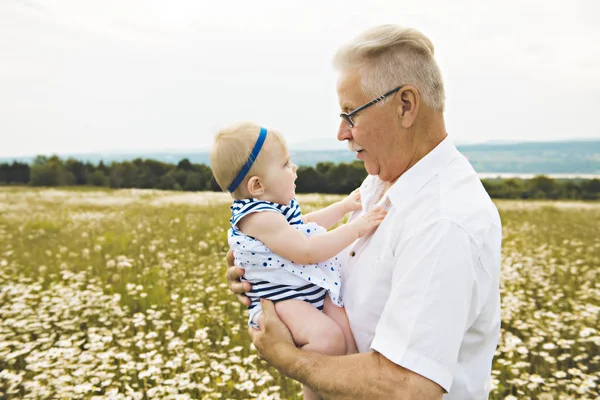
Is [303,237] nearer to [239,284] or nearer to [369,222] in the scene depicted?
[369,222]

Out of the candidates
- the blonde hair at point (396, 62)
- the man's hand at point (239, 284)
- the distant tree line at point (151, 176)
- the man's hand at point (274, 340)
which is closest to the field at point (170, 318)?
the man's hand at point (239, 284)

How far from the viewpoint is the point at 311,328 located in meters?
2.36

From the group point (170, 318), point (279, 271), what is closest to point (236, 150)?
point (279, 271)

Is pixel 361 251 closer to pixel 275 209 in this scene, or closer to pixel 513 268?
pixel 275 209

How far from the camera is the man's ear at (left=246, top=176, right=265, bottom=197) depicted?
2.60 metres

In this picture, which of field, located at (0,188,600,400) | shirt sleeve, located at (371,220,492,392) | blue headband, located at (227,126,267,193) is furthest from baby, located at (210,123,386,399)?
field, located at (0,188,600,400)

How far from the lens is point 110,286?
651 centimetres

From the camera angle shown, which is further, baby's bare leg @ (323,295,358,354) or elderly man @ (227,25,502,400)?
baby's bare leg @ (323,295,358,354)

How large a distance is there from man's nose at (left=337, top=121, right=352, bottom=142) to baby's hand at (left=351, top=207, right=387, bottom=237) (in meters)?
0.44

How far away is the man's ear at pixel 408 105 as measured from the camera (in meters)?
2.18

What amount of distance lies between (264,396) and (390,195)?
253 cm

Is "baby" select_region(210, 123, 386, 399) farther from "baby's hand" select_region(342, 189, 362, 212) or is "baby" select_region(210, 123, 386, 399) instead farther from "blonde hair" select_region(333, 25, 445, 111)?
"blonde hair" select_region(333, 25, 445, 111)

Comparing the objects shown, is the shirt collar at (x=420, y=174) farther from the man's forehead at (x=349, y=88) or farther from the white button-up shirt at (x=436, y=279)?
the man's forehead at (x=349, y=88)

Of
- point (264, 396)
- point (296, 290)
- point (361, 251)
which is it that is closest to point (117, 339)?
point (264, 396)
